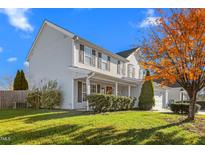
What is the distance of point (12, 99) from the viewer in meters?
14.9

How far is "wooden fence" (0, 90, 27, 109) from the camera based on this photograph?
14594 millimetres

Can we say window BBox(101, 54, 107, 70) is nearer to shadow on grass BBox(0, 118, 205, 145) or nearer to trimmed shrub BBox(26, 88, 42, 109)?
trimmed shrub BBox(26, 88, 42, 109)

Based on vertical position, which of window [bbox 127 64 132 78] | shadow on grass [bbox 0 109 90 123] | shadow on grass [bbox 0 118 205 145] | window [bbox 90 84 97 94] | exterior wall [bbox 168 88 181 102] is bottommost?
shadow on grass [bbox 0 118 205 145]

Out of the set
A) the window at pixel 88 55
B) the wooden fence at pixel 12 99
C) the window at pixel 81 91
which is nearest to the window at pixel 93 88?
the window at pixel 81 91

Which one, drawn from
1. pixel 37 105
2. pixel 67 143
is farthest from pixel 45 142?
pixel 37 105

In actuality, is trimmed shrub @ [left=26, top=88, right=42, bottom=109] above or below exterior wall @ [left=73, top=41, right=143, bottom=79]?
below

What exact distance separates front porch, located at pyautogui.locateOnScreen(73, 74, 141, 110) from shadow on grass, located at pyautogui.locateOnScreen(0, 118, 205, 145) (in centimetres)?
540

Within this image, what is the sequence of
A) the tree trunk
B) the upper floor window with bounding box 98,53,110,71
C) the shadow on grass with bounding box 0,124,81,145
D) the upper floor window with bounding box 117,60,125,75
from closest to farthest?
1. the shadow on grass with bounding box 0,124,81,145
2. the tree trunk
3. the upper floor window with bounding box 98,53,110,71
4. the upper floor window with bounding box 117,60,125,75

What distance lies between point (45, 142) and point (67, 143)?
0.61 m

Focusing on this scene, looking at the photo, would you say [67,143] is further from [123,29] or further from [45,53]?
[45,53]

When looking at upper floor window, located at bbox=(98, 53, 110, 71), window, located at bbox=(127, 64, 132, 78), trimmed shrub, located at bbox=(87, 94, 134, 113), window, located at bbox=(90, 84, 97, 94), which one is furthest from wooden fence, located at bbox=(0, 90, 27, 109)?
window, located at bbox=(127, 64, 132, 78)

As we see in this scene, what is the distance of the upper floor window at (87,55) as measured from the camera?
13.7 m

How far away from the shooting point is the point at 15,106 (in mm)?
14672

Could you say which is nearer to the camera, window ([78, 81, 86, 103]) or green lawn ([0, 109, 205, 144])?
green lawn ([0, 109, 205, 144])
